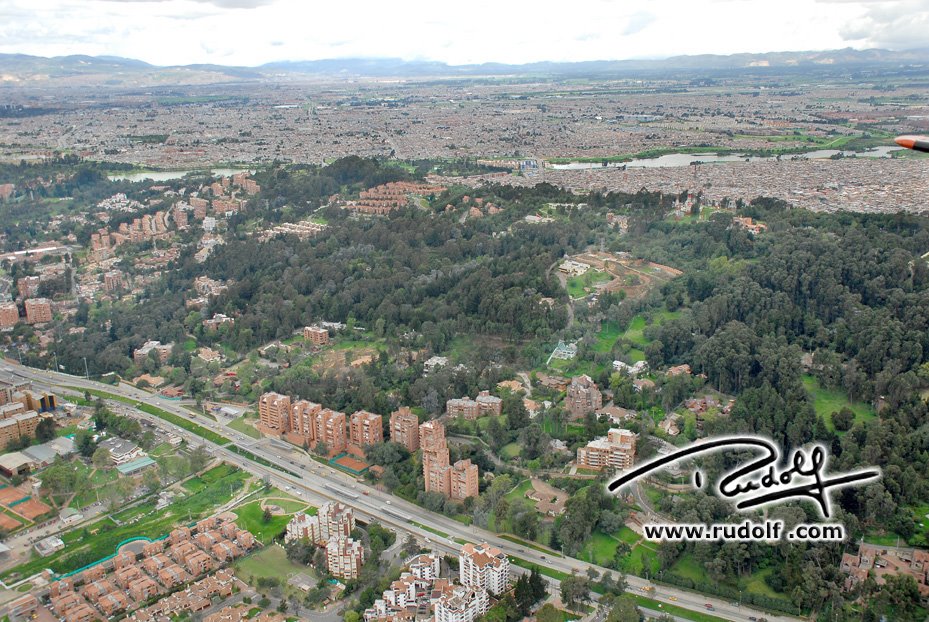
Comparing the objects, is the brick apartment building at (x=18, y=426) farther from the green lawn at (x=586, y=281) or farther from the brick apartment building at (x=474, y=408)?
the green lawn at (x=586, y=281)

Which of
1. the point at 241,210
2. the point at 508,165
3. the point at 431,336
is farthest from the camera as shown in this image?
the point at 508,165

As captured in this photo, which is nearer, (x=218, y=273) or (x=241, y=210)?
(x=218, y=273)

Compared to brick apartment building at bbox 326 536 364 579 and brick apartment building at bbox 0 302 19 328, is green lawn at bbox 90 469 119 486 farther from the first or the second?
brick apartment building at bbox 0 302 19 328

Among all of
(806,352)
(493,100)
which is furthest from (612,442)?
(493,100)

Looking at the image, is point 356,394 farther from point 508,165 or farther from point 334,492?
point 508,165

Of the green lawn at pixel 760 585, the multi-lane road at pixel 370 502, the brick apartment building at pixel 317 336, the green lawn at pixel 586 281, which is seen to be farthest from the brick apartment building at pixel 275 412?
the green lawn at pixel 760 585

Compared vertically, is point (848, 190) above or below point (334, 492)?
above

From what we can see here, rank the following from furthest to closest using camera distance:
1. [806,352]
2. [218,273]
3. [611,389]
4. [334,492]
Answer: [218,273], [806,352], [611,389], [334,492]

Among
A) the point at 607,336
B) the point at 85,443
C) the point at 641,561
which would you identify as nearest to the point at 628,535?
the point at 641,561
